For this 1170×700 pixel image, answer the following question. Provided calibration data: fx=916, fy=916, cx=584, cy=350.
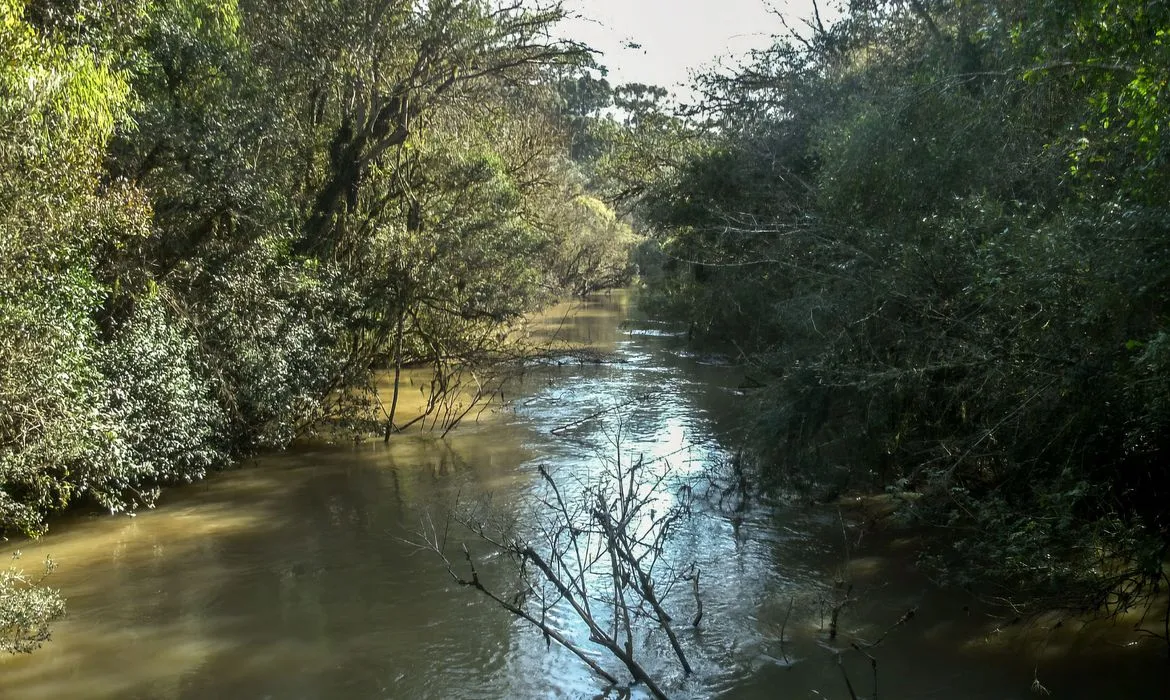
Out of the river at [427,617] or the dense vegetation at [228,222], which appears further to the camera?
the dense vegetation at [228,222]

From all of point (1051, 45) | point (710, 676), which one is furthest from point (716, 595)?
point (1051, 45)

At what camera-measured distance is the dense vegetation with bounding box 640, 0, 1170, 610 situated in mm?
6613

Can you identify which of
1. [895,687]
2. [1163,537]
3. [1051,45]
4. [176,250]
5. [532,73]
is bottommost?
[895,687]

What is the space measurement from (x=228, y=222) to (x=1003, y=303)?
10.5 meters

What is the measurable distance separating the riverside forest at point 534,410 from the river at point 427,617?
5 centimetres

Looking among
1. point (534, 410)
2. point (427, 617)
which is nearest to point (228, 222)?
point (427, 617)

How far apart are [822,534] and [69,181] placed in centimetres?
933

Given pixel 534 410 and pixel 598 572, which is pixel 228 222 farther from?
pixel 534 410

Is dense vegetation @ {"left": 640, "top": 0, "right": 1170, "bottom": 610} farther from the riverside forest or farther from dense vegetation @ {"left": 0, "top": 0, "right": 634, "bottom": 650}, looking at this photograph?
dense vegetation @ {"left": 0, "top": 0, "right": 634, "bottom": 650}

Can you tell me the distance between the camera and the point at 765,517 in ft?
39.2

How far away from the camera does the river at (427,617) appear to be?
7.77 m

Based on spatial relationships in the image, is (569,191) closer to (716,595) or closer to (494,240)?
(494,240)

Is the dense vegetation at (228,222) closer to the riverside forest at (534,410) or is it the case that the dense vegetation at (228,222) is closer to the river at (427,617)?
the riverside forest at (534,410)

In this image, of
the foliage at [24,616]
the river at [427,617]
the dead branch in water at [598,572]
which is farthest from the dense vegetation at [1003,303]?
the foliage at [24,616]
